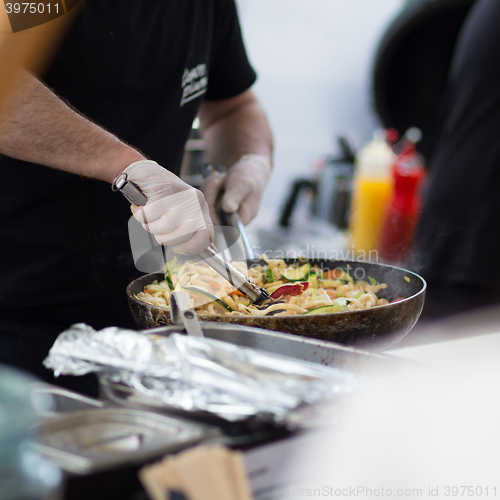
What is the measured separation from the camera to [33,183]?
133 cm

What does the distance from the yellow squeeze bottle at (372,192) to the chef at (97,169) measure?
4.75 ft

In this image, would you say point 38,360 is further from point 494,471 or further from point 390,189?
point 390,189

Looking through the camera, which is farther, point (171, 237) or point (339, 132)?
point (339, 132)

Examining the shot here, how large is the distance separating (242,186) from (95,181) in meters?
0.42

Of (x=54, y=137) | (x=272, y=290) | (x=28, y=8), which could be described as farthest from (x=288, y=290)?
(x=28, y=8)

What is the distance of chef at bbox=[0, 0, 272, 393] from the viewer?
3.58 ft

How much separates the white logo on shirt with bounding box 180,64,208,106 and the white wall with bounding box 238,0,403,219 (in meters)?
2.11

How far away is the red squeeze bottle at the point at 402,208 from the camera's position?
2885 millimetres

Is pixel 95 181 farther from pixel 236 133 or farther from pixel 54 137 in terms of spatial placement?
pixel 236 133

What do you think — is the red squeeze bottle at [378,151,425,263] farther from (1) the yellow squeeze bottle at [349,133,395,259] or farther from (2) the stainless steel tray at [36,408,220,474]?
(2) the stainless steel tray at [36,408,220,474]

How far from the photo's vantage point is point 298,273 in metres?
1.23

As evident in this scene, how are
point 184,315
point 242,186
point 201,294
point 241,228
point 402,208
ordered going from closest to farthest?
1. point 184,315
2. point 201,294
3. point 241,228
4. point 242,186
5. point 402,208

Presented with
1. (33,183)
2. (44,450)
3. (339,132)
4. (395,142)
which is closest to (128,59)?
(33,183)

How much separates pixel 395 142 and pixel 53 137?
253 cm
